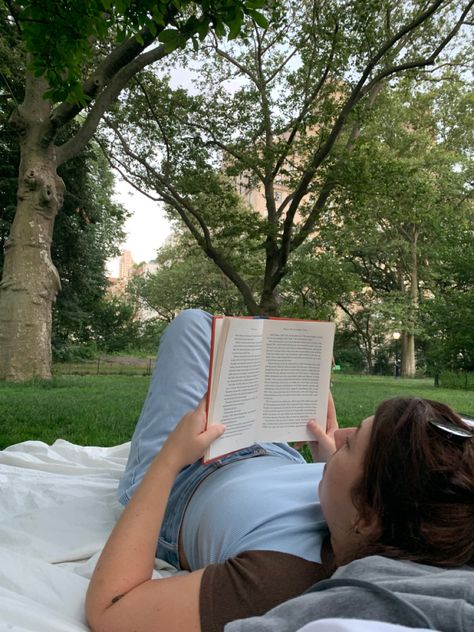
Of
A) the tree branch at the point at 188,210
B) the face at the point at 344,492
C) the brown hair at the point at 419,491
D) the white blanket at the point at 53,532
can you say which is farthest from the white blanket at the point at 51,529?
the tree branch at the point at 188,210

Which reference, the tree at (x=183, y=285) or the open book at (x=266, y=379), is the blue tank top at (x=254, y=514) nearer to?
the open book at (x=266, y=379)

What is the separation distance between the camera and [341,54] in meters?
9.55

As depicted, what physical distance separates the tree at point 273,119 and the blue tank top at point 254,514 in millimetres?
9324

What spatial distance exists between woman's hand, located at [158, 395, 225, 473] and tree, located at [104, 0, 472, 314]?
373 inches

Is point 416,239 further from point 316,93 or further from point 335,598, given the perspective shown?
point 335,598

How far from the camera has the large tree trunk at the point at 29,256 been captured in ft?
28.4

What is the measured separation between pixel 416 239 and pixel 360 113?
15.7 meters

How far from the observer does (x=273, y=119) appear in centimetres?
1222

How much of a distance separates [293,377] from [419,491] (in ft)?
2.21

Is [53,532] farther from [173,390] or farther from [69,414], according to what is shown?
[69,414]

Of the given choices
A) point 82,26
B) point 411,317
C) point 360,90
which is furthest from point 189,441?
point 411,317

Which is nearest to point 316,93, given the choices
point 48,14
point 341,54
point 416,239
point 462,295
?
point 341,54

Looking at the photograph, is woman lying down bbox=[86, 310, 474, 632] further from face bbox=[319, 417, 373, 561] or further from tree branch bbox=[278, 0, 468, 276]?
tree branch bbox=[278, 0, 468, 276]

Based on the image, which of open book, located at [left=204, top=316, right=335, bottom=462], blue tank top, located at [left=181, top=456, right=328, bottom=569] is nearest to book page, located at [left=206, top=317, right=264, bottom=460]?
open book, located at [left=204, top=316, right=335, bottom=462]
